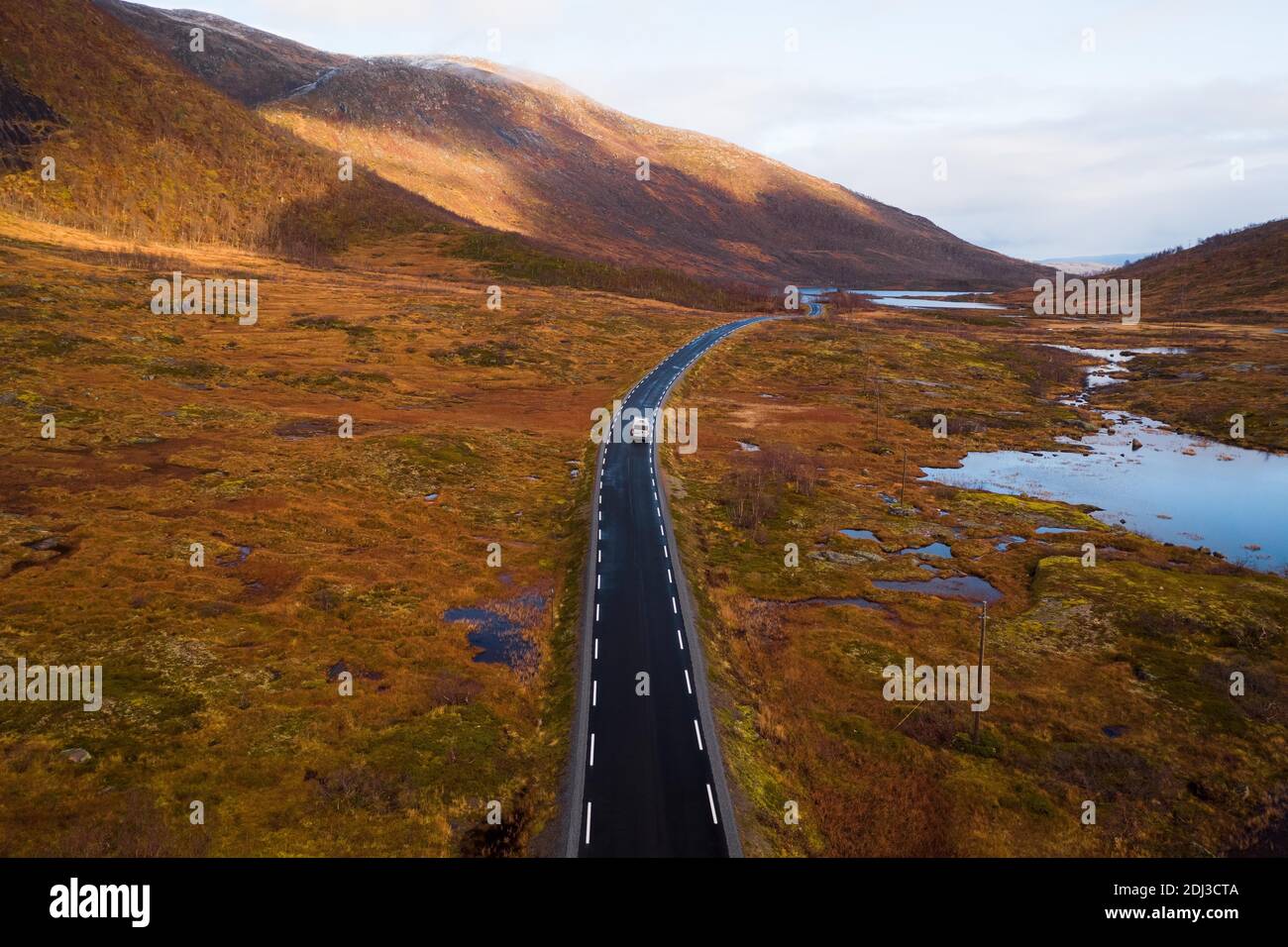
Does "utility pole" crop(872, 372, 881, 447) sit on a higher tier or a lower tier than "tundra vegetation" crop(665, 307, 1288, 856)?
higher

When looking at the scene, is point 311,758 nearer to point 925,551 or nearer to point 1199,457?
point 925,551

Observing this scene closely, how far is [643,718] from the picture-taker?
2928 centimetres

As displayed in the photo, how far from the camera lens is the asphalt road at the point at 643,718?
75.6ft

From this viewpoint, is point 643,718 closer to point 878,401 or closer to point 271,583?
point 271,583

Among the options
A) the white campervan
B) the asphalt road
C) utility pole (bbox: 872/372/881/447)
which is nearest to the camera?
the asphalt road

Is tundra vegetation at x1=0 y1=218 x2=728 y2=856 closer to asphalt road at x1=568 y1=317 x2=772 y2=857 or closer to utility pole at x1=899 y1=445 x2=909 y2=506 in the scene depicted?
asphalt road at x1=568 y1=317 x2=772 y2=857

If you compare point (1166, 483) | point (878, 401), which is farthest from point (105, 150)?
point (1166, 483)

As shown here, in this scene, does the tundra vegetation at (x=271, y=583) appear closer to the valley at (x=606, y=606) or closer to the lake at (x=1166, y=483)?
the valley at (x=606, y=606)

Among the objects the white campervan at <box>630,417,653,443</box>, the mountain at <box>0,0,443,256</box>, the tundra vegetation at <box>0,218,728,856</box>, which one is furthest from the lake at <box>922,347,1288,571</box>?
the mountain at <box>0,0,443,256</box>

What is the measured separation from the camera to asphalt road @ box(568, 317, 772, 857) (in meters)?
23.0

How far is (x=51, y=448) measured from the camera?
186 ft

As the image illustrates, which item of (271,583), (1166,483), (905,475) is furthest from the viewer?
(905,475)

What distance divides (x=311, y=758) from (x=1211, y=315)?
744 ft

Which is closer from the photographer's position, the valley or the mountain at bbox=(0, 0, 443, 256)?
the valley
